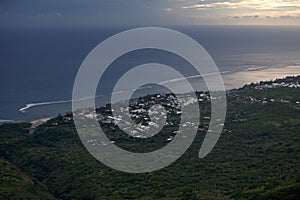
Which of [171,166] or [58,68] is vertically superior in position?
[58,68]

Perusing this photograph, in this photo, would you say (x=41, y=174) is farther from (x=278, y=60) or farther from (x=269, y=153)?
(x=278, y=60)

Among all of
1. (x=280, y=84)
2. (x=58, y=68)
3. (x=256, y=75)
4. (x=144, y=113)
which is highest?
(x=58, y=68)

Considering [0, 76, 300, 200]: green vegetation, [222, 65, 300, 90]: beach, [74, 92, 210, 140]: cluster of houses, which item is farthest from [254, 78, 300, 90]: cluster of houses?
[0, 76, 300, 200]: green vegetation

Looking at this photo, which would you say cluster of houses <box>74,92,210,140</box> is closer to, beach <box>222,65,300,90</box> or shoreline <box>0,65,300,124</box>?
shoreline <box>0,65,300,124</box>

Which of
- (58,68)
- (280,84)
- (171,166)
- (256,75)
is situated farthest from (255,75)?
(171,166)

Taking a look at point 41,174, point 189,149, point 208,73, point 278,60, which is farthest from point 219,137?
point 278,60

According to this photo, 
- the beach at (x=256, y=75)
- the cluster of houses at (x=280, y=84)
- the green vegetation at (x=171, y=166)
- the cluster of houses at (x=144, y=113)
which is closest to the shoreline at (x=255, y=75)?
the beach at (x=256, y=75)

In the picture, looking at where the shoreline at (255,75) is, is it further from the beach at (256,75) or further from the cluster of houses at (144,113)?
the cluster of houses at (144,113)

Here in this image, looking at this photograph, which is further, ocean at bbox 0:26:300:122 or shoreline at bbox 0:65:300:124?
shoreline at bbox 0:65:300:124

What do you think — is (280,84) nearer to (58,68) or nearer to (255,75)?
(255,75)
